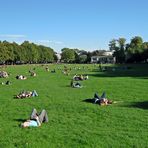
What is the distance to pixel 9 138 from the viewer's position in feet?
48.2

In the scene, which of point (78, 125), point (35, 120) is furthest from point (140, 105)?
point (35, 120)

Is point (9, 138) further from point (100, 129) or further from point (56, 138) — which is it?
point (100, 129)

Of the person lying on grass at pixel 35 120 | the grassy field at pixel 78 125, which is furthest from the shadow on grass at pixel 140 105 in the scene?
the person lying on grass at pixel 35 120

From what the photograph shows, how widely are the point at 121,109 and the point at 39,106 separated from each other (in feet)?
15.9

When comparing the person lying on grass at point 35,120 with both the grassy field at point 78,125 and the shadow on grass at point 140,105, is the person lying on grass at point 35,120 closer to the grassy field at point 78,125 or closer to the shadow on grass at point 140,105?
the grassy field at point 78,125

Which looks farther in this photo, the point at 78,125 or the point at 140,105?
the point at 140,105

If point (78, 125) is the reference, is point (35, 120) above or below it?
above

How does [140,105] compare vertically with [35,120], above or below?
below

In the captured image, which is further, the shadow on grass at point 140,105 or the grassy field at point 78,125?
the shadow on grass at point 140,105

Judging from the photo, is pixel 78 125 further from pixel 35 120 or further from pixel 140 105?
pixel 140 105

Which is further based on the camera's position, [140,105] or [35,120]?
[140,105]

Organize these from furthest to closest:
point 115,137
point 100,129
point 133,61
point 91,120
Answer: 1. point 133,61
2. point 91,120
3. point 100,129
4. point 115,137

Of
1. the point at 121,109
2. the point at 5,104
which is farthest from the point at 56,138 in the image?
the point at 5,104

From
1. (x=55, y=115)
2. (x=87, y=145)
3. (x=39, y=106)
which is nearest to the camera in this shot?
(x=87, y=145)
